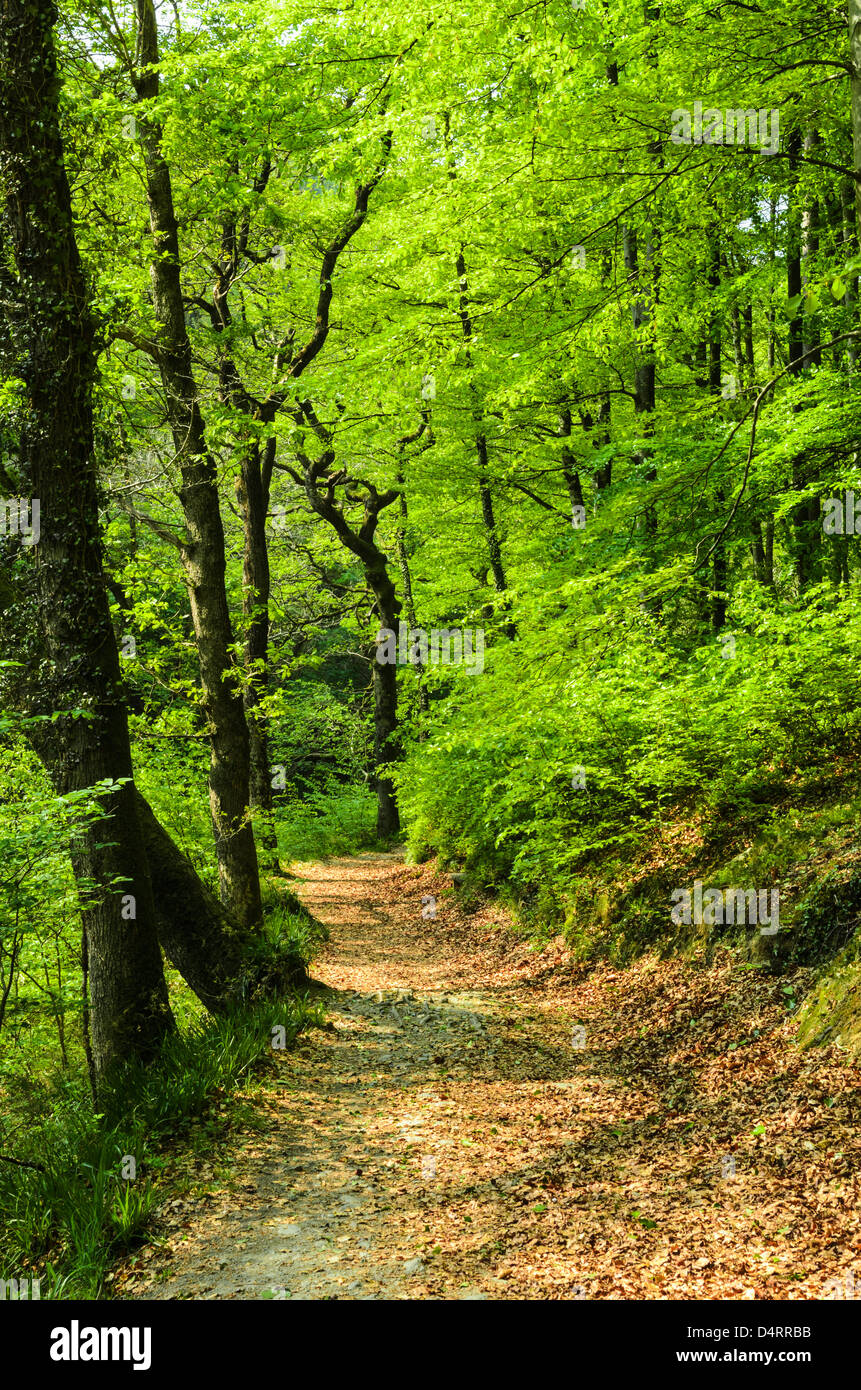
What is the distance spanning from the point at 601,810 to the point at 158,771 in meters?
5.41

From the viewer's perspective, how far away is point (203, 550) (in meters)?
9.02

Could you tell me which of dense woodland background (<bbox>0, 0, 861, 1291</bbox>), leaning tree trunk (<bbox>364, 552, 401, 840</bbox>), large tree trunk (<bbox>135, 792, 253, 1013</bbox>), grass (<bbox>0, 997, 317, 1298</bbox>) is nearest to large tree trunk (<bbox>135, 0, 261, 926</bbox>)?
dense woodland background (<bbox>0, 0, 861, 1291</bbox>)

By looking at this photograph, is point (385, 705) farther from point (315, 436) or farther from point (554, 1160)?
point (554, 1160)

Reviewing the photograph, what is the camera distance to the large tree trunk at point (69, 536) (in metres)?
5.90

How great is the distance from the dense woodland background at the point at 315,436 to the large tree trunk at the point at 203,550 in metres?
0.04

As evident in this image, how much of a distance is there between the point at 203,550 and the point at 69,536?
2.96 meters

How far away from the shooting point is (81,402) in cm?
621

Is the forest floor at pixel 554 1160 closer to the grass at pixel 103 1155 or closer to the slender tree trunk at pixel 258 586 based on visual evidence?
the grass at pixel 103 1155

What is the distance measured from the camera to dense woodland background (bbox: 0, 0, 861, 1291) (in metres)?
5.98

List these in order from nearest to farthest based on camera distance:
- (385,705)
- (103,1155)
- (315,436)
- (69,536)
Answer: (103,1155) → (69,536) → (315,436) → (385,705)

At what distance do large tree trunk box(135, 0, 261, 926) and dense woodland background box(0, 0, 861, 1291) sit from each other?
43 millimetres

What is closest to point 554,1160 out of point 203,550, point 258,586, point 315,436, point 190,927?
point 190,927

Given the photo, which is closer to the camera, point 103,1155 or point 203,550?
point 103,1155

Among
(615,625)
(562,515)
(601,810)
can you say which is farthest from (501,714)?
(562,515)
